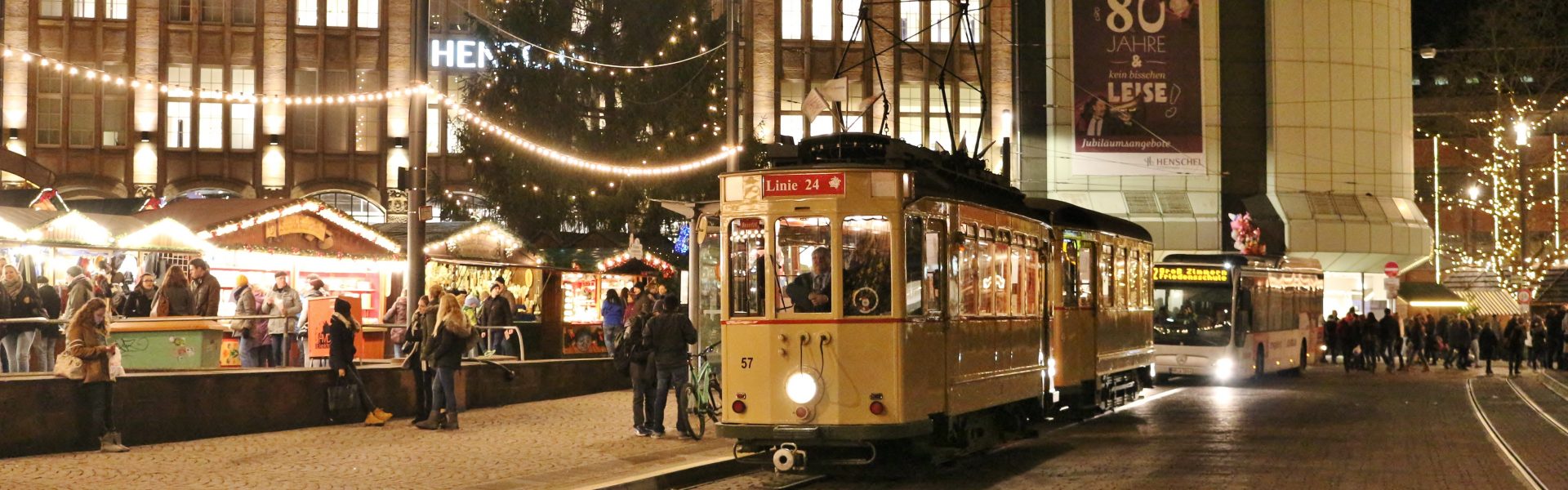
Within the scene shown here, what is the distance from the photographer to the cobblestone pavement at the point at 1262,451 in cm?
1359

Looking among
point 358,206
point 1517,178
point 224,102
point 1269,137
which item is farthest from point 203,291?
point 1517,178

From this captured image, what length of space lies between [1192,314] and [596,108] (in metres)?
16.4

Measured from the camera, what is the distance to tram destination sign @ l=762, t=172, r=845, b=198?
1306 cm

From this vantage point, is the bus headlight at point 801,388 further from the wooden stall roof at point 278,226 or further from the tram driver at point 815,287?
the wooden stall roof at point 278,226

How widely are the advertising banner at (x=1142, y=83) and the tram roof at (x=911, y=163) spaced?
113 ft

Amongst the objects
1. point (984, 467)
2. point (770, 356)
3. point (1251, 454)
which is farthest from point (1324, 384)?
point (770, 356)

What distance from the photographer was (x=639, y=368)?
16766 millimetres

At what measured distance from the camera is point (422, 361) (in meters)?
18.0

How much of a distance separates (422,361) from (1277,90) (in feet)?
132

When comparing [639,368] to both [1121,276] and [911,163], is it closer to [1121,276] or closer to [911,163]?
[911,163]

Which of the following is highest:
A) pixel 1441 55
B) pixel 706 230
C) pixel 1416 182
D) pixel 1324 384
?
pixel 1441 55

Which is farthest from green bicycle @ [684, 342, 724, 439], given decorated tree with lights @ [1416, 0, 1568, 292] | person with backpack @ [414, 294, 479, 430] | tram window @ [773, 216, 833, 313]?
decorated tree with lights @ [1416, 0, 1568, 292]

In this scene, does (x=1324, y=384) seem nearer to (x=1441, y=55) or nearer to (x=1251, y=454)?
(x=1251, y=454)

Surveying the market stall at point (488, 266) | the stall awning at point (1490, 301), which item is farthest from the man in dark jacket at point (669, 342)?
the stall awning at point (1490, 301)
